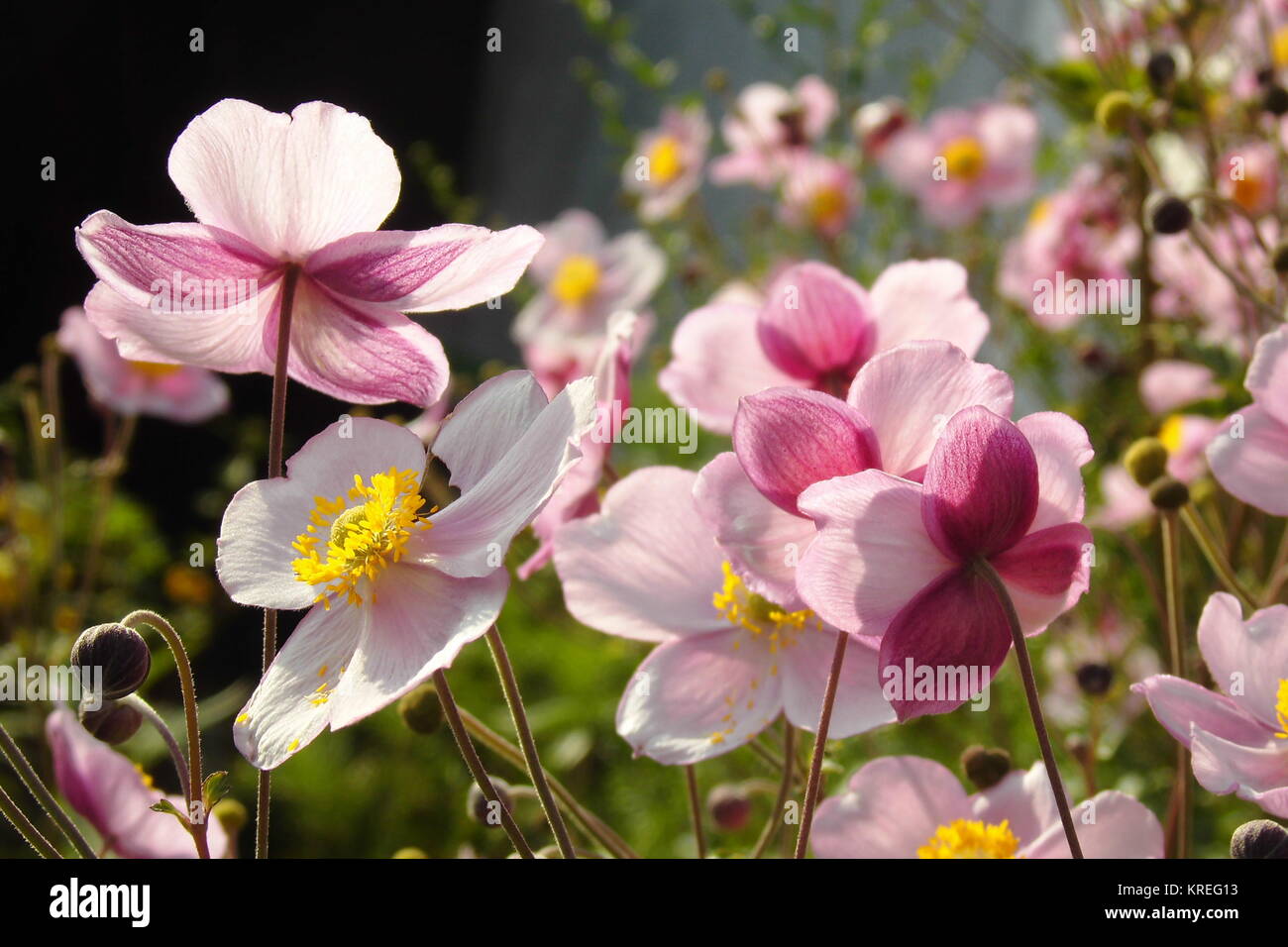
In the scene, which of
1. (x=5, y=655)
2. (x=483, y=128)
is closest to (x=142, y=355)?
(x=5, y=655)

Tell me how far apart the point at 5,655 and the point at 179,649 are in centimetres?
60

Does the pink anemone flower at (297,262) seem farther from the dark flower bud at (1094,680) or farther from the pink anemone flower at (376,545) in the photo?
the dark flower bud at (1094,680)

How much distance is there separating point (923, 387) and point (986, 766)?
0.15 metres

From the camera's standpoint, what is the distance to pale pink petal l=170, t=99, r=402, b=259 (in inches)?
13.2

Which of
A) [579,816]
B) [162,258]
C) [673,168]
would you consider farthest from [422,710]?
[673,168]

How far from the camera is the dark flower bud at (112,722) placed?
35 centimetres

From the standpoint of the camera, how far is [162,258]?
13.5 inches

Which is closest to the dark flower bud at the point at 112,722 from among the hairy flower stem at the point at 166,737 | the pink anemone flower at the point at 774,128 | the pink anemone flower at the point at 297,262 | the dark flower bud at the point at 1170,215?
the hairy flower stem at the point at 166,737

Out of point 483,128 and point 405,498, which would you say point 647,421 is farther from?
point 483,128

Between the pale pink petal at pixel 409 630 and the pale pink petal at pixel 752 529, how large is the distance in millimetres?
62

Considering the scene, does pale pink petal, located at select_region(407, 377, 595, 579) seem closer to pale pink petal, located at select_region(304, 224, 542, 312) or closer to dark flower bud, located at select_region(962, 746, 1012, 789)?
pale pink petal, located at select_region(304, 224, 542, 312)

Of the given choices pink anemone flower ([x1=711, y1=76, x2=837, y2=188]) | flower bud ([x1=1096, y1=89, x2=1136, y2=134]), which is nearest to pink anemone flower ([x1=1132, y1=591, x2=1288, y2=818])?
flower bud ([x1=1096, y1=89, x2=1136, y2=134])

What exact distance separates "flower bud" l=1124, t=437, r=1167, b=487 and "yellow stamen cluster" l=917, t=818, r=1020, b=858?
0.17m
